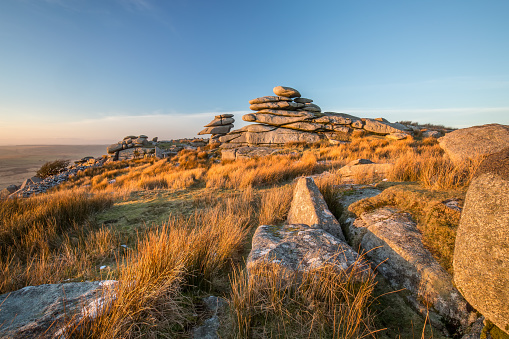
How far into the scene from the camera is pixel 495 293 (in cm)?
135

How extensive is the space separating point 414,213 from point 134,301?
119 inches

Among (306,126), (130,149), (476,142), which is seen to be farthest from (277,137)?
(130,149)

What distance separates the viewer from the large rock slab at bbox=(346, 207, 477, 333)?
159 cm

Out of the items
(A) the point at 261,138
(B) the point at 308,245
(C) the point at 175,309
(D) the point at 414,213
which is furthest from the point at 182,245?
(A) the point at 261,138

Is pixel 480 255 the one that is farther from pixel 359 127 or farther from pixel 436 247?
pixel 359 127

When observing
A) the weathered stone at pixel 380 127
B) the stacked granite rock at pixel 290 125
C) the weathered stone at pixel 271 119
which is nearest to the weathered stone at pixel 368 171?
the stacked granite rock at pixel 290 125

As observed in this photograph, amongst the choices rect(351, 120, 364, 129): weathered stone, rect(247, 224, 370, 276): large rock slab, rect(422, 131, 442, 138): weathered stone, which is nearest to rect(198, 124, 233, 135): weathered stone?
rect(351, 120, 364, 129): weathered stone

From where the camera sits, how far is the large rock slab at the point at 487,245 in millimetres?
1340

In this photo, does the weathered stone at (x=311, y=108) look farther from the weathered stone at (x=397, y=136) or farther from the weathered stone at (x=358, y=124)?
the weathered stone at (x=397, y=136)

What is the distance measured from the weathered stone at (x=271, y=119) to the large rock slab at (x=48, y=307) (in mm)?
19024

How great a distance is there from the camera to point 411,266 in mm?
1922

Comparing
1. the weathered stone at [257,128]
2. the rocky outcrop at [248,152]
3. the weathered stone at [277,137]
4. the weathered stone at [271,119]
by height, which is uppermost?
the weathered stone at [271,119]

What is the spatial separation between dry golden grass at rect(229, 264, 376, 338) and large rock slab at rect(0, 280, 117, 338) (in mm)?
955

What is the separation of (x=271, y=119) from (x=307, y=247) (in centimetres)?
1848
